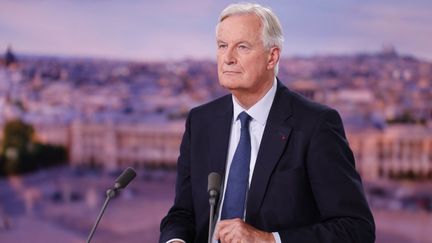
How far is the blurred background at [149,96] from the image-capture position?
13.5ft

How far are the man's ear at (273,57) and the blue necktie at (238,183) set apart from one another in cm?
22

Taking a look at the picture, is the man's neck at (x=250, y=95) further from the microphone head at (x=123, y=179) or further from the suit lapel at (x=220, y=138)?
the microphone head at (x=123, y=179)

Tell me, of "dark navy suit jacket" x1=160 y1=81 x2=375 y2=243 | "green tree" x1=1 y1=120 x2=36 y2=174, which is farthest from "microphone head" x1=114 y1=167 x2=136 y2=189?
"green tree" x1=1 y1=120 x2=36 y2=174

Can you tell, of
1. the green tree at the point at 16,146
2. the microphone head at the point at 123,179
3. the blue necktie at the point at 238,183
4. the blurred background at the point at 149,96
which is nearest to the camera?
the microphone head at the point at 123,179

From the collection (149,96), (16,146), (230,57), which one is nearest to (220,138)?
(230,57)

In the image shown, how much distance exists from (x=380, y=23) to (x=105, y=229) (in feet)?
6.88

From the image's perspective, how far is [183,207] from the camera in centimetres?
215

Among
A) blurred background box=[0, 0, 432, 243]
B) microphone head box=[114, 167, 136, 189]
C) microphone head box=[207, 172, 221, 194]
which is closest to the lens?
microphone head box=[207, 172, 221, 194]

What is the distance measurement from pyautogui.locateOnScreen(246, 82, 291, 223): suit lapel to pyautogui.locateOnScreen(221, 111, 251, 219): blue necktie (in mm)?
37

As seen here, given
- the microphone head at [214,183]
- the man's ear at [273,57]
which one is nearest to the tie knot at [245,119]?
the man's ear at [273,57]

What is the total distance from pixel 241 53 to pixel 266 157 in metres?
0.30

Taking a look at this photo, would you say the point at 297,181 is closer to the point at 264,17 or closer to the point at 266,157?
the point at 266,157

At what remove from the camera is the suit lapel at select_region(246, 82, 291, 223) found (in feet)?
Answer: 6.37

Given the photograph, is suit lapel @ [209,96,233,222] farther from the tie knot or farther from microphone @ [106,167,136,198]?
microphone @ [106,167,136,198]
